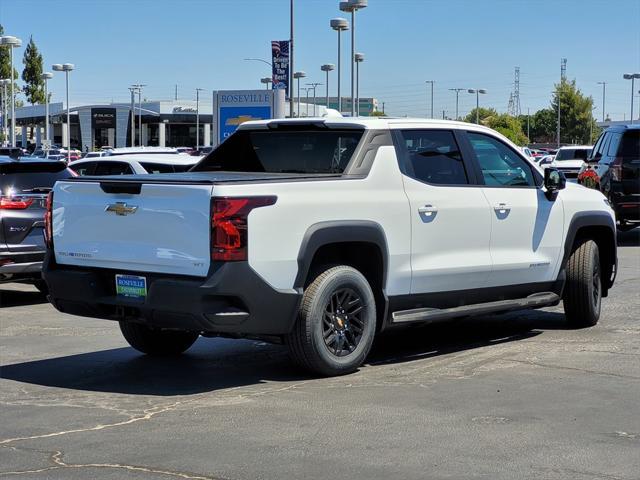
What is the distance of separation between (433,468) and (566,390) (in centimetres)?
215

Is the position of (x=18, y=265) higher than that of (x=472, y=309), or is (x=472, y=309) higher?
(x=18, y=265)

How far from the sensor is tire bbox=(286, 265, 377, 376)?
7.18 m

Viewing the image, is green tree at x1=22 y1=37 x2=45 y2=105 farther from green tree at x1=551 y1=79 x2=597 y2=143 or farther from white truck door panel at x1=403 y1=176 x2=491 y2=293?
white truck door panel at x1=403 y1=176 x2=491 y2=293

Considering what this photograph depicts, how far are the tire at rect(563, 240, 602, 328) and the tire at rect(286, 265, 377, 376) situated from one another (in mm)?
2742

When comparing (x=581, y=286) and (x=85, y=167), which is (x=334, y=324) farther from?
(x=85, y=167)

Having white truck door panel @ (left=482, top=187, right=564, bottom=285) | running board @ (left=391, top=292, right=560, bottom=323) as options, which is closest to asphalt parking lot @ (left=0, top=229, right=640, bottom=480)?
running board @ (left=391, top=292, right=560, bottom=323)

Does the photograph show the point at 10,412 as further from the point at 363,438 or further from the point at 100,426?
the point at 363,438

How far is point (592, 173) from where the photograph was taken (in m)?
19.1

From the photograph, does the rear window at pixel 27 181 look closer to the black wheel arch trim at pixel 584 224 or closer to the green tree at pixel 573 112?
the black wheel arch trim at pixel 584 224

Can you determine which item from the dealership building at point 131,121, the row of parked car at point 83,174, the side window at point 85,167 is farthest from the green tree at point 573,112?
the side window at point 85,167

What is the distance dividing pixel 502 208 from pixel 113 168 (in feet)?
29.4

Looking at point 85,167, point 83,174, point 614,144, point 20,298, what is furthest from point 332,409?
point 614,144

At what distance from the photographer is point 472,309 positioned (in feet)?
27.7

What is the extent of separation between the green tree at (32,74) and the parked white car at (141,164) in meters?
104
